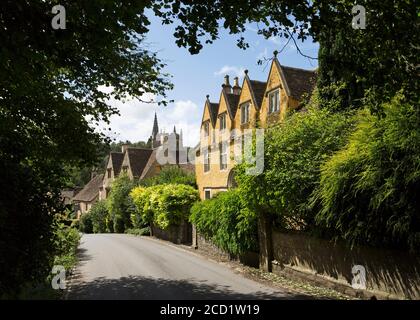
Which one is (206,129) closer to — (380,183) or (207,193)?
(207,193)

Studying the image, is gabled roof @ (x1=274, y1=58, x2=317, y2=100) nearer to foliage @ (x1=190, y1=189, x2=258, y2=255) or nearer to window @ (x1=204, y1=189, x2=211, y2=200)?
foliage @ (x1=190, y1=189, x2=258, y2=255)

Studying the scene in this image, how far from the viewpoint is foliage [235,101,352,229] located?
488 inches

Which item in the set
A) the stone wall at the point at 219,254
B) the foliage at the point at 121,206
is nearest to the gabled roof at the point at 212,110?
the foliage at the point at 121,206

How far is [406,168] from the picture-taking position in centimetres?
852

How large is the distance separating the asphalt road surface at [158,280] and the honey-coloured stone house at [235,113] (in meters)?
7.38

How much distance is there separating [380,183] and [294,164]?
13.2ft

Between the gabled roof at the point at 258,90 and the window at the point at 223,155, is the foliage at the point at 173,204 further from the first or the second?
the gabled roof at the point at 258,90

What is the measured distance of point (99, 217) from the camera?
5106 cm

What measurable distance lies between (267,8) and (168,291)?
27.5 feet

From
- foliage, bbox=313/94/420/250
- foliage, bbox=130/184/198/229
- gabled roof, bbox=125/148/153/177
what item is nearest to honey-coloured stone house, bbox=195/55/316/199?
foliage, bbox=130/184/198/229

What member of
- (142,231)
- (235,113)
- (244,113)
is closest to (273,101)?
(244,113)

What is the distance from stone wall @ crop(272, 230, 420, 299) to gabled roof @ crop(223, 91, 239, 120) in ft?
55.9

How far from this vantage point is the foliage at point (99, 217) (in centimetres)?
5023
